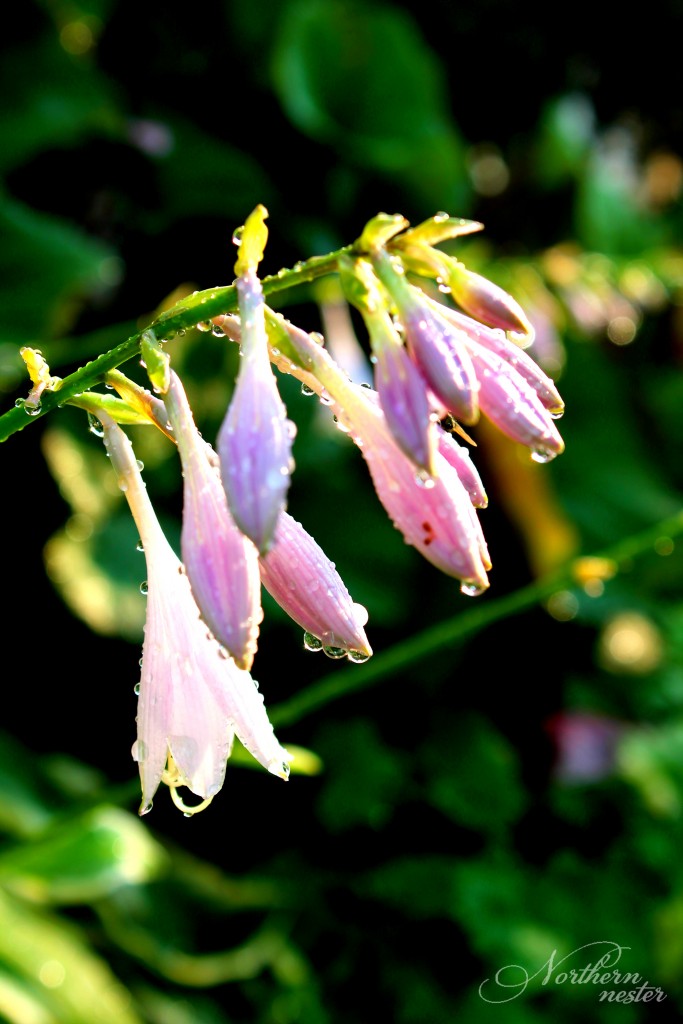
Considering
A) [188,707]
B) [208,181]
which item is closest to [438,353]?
[188,707]

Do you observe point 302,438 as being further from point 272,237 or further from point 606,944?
point 606,944

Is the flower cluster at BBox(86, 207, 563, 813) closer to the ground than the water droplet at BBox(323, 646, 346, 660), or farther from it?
farther from it

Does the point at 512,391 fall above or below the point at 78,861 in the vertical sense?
below

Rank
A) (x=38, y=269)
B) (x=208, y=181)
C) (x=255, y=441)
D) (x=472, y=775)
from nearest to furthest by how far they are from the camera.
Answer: (x=255, y=441) < (x=38, y=269) < (x=472, y=775) < (x=208, y=181)

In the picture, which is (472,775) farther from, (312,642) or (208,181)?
(312,642)

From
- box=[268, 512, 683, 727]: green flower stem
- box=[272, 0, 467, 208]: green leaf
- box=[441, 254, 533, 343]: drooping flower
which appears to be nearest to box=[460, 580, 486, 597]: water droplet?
box=[441, 254, 533, 343]: drooping flower

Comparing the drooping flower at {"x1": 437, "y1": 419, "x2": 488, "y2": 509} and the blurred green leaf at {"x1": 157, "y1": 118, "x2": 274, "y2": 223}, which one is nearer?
the drooping flower at {"x1": 437, "y1": 419, "x2": 488, "y2": 509}

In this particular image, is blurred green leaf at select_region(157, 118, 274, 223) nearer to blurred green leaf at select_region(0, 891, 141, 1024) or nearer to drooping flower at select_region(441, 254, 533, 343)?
blurred green leaf at select_region(0, 891, 141, 1024)
